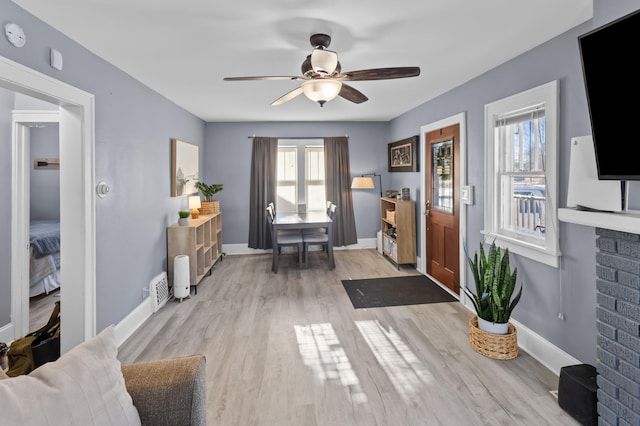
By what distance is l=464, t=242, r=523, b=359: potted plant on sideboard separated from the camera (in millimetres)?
2504

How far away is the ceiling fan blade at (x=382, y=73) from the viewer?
2266 millimetres

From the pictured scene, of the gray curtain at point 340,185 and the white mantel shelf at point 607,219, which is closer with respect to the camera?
the white mantel shelf at point 607,219

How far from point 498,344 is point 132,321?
3177 mm

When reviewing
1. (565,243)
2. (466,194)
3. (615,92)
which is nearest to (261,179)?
(466,194)

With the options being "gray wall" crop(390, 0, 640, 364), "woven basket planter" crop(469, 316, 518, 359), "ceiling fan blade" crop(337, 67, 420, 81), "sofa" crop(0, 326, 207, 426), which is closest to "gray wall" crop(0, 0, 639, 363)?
"gray wall" crop(390, 0, 640, 364)

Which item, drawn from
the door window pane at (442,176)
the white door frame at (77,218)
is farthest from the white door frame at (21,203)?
the door window pane at (442,176)

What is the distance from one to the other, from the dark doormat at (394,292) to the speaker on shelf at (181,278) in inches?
76.2

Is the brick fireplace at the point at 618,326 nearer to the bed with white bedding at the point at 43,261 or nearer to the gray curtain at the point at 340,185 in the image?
the gray curtain at the point at 340,185

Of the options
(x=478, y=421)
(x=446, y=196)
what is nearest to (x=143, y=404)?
(x=478, y=421)

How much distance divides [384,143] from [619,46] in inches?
190

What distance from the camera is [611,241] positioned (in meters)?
1.67

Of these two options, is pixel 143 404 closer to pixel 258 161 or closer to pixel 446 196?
pixel 446 196

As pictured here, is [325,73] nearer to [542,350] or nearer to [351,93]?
[351,93]

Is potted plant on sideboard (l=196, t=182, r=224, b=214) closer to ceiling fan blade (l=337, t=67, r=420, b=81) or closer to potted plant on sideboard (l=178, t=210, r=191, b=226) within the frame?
potted plant on sideboard (l=178, t=210, r=191, b=226)
